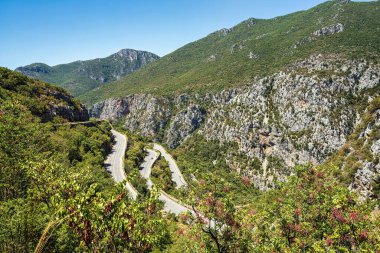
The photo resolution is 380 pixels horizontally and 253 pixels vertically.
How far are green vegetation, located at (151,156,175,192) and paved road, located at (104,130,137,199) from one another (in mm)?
9421

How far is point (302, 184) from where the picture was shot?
22.6 m

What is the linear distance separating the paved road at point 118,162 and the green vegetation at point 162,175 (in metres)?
9.42

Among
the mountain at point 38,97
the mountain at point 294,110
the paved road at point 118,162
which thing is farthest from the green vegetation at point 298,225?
the mountain at point 294,110

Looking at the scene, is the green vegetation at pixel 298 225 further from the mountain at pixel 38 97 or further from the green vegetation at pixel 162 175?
the mountain at pixel 38 97

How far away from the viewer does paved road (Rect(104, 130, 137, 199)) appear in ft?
229

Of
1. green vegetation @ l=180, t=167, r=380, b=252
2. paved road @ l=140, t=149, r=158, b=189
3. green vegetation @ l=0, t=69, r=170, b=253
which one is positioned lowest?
paved road @ l=140, t=149, r=158, b=189

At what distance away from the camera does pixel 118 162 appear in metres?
85.5

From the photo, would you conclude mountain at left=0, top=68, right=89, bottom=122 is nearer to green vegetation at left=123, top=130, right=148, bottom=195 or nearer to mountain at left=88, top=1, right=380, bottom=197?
green vegetation at left=123, top=130, right=148, bottom=195

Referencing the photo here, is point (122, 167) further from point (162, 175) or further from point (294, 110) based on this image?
point (294, 110)

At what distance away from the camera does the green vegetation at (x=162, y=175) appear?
8044cm

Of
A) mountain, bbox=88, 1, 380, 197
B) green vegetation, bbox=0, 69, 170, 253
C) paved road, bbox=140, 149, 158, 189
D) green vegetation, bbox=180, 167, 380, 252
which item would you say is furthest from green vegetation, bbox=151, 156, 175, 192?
green vegetation, bbox=180, 167, 380, 252

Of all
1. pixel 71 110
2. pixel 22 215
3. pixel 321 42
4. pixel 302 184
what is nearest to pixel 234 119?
pixel 321 42

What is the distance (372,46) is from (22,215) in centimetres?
19132

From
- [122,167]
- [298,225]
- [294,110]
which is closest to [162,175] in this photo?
[122,167]
